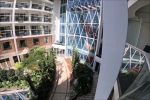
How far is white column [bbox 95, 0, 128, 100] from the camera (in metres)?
2.82

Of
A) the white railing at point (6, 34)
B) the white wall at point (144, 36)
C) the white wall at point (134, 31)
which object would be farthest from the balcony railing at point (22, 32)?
the white wall at point (144, 36)

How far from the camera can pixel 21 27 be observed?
18812 millimetres

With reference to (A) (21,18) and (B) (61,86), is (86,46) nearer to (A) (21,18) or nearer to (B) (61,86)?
(B) (61,86)

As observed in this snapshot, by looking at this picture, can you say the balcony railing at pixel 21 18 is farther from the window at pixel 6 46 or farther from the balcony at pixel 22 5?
the window at pixel 6 46

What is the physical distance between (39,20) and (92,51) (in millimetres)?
11850

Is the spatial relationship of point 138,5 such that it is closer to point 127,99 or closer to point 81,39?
point 127,99

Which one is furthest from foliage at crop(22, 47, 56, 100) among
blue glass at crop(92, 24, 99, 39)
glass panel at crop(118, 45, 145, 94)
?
glass panel at crop(118, 45, 145, 94)

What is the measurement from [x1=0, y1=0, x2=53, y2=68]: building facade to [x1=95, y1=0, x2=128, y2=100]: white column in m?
16.8

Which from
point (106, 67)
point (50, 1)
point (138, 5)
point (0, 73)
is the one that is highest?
point (50, 1)

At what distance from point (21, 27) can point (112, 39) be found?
1876 cm

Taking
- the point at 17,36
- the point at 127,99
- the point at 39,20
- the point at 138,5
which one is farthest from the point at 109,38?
the point at 39,20

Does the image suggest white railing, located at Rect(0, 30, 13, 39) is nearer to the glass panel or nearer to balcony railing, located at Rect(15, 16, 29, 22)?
balcony railing, located at Rect(15, 16, 29, 22)

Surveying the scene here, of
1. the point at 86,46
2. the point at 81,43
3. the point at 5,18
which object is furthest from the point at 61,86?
the point at 5,18

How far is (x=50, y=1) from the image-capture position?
22.8 m
